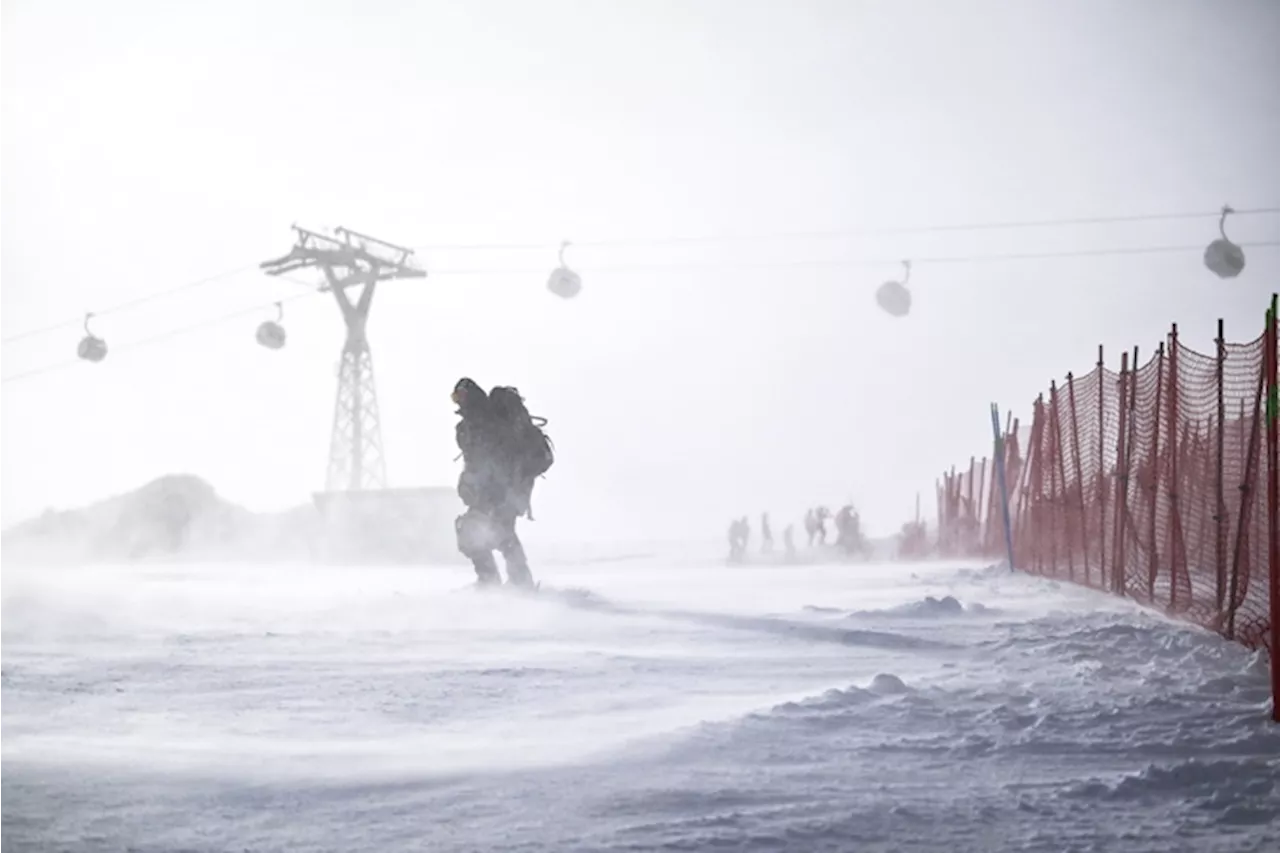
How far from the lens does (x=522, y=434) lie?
9977mm

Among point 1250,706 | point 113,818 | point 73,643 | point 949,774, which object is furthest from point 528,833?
point 73,643

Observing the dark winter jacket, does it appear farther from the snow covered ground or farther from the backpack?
the snow covered ground

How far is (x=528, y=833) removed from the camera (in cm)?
251

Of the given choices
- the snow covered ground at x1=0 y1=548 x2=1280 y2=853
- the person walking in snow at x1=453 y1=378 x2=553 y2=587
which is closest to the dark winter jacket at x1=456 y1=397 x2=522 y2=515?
the person walking in snow at x1=453 y1=378 x2=553 y2=587

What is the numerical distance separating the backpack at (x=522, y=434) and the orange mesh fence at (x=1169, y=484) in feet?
17.2

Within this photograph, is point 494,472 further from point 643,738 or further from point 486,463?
point 643,738

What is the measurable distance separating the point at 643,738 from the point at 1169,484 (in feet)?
19.6

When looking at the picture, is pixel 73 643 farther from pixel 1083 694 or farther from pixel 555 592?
pixel 1083 694

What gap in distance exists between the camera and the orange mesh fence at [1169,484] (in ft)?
19.5

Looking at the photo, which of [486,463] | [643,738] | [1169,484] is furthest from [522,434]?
[643,738]

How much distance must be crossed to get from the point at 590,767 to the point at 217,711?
1.87 metres

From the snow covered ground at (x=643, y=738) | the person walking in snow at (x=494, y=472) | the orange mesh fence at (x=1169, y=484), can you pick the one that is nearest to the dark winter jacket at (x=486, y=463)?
the person walking in snow at (x=494, y=472)

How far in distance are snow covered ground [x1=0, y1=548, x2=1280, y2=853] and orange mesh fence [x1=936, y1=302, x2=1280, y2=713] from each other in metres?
0.67

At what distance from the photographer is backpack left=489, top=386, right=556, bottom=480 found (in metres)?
9.93
